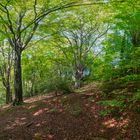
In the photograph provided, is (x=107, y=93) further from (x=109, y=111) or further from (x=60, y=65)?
(x=60, y=65)

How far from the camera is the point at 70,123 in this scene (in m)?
10.8

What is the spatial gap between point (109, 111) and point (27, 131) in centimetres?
354

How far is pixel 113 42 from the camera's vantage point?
1334cm

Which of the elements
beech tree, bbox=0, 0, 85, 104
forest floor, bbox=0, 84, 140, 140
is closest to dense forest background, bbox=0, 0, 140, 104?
beech tree, bbox=0, 0, 85, 104

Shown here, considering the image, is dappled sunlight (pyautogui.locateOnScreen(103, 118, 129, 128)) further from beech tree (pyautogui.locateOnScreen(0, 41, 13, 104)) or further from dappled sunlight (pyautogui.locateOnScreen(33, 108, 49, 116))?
beech tree (pyautogui.locateOnScreen(0, 41, 13, 104))

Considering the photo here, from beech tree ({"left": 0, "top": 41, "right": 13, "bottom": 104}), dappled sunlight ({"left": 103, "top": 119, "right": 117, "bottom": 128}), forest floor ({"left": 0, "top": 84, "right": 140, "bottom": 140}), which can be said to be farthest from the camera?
beech tree ({"left": 0, "top": 41, "right": 13, "bottom": 104})

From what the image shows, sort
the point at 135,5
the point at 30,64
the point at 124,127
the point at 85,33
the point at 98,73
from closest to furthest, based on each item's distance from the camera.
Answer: the point at 124,127, the point at 98,73, the point at 135,5, the point at 85,33, the point at 30,64

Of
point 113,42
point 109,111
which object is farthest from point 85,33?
point 109,111

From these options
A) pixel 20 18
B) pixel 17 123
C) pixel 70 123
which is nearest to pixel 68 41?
pixel 20 18

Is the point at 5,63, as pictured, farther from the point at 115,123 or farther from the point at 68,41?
the point at 115,123

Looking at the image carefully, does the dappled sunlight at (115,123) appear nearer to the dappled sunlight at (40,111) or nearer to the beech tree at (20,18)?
the dappled sunlight at (40,111)

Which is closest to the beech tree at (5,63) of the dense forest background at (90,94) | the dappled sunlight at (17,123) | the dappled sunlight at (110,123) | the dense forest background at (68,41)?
the dense forest background at (68,41)

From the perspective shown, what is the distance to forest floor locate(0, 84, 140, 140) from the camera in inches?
366

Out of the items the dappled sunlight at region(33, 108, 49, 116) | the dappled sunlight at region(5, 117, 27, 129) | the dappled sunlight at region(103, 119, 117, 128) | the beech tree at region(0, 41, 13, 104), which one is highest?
the beech tree at region(0, 41, 13, 104)
